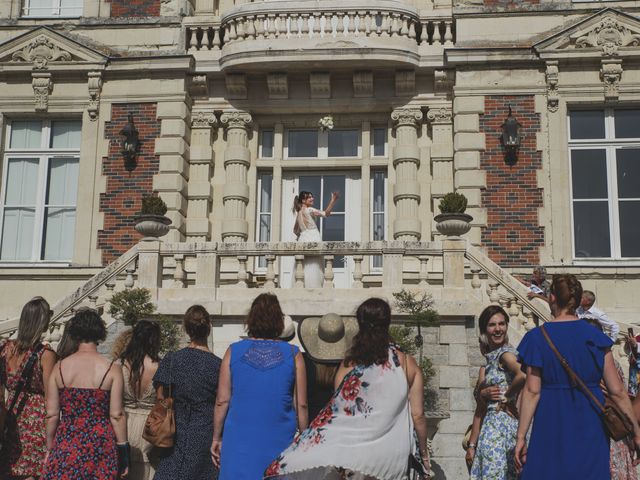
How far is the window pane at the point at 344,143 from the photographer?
13.0m

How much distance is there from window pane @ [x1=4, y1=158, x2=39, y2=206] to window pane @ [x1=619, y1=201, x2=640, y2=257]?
30.1ft

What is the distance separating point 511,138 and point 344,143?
110 inches

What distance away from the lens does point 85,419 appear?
15.2 ft

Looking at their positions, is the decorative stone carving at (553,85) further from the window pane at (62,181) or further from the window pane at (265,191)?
the window pane at (62,181)

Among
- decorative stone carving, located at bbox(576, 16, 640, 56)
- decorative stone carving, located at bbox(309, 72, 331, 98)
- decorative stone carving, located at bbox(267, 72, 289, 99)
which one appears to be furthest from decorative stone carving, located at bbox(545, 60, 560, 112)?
decorative stone carving, located at bbox(267, 72, 289, 99)

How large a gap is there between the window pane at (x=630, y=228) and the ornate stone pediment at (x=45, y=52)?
8.41 m

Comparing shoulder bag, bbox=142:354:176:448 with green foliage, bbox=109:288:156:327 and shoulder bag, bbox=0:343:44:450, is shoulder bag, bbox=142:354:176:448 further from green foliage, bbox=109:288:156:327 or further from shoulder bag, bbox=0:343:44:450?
green foliage, bbox=109:288:156:327

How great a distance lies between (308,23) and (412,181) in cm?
299

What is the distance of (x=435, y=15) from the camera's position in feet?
41.3

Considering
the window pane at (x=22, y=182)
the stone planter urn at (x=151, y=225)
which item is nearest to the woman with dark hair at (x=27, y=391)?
the stone planter urn at (x=151, y=225)

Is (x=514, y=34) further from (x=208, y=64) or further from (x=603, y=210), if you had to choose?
(x=208, y=64)

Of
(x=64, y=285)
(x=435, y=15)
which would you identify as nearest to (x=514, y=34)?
(x=435, y=15)

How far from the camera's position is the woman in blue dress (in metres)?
4.03

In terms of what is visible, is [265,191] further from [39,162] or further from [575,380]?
[575,380]
